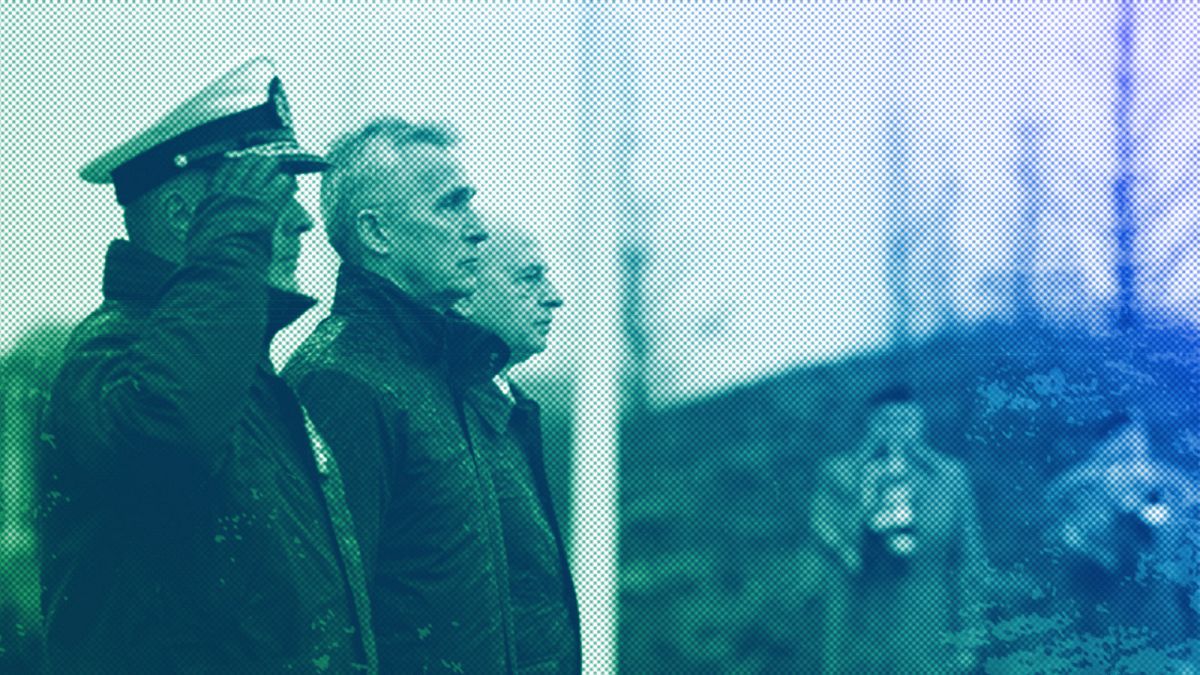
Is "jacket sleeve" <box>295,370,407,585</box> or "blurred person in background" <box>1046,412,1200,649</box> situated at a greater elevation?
"jacket sleeve" <box>295,370,407,585</box>

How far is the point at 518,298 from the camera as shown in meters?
2.38

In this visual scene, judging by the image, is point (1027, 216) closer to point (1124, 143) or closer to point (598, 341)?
point (1124, 143)

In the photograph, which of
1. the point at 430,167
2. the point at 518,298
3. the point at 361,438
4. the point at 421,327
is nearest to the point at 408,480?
the point at 361,438

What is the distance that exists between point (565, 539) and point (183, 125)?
853 millimetres

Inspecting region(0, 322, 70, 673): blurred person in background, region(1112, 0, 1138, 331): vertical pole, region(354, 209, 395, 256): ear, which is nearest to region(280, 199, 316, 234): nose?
region(354, 209, 395, 256): ear

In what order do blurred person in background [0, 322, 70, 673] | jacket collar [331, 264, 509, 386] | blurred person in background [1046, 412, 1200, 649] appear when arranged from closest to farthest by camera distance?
blurred person in background [0, 322, 70, 673] → jacket collar [331, 264, 509, 386] → blurred person in background [1046, 412, 1200, 649]

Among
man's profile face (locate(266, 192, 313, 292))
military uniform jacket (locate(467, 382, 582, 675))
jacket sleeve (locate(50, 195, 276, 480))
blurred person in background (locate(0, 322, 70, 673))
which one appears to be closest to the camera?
jacket sleeve (locate(50, 195, 276, 480))

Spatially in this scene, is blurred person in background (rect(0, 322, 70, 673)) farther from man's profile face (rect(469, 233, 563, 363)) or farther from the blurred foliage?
the blurred foliage

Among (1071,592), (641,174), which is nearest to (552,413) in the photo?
(641,174)

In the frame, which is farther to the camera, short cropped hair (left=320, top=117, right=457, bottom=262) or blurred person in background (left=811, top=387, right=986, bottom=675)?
blurred person in background (left=811, top=387, right=986, bottom=675)

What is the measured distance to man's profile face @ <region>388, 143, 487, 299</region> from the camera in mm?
2273

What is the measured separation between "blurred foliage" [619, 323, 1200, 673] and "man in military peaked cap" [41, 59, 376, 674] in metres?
0.62

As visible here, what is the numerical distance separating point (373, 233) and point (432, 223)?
0.09 m

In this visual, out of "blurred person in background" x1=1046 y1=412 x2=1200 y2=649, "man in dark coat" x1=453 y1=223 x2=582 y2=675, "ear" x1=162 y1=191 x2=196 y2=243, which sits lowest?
"blurred person in background" x1=1046 y1=412 x2=1200 y2=649
